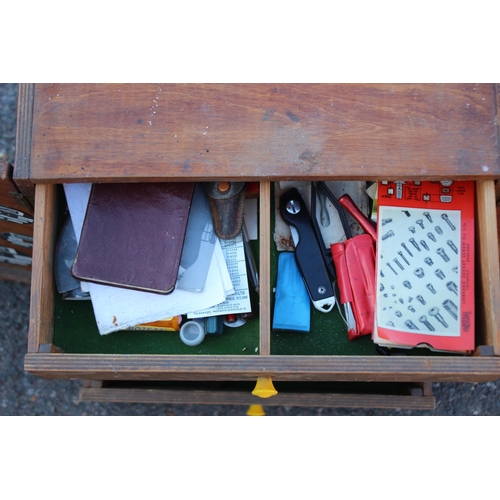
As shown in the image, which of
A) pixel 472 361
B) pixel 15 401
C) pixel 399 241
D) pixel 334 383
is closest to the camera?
pixel 472 361

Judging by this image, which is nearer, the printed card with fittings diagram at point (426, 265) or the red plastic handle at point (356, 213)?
the printed card with fittings diagram at point (426, 265)

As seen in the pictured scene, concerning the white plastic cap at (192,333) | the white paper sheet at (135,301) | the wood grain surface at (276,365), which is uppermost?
the white paper sheet at (135,301)

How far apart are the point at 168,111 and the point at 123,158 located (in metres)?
0.13

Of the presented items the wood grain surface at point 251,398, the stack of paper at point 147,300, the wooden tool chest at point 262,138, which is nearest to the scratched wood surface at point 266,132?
the wooden tool chest at point 262,138

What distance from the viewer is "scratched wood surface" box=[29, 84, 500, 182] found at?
118 cm

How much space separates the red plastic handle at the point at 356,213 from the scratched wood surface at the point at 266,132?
151 mm

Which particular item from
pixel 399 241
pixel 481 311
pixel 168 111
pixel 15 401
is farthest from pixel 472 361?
pixel 15 401

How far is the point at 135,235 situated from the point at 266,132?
1.13 ft

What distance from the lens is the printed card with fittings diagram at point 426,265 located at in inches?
47.8

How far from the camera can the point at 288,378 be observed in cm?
121

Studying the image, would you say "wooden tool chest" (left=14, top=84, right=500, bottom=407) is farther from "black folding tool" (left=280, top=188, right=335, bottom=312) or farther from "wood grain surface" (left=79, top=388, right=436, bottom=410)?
"wood grain surface" (left=79, top=388, right=436, bottom=410)

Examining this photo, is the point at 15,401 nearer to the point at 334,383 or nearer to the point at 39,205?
the point at 39,205

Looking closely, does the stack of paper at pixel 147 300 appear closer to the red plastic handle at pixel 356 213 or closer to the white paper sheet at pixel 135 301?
the white paper sheet at pixel 135 301

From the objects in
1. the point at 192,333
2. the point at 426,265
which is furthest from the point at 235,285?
the point at 426,265
